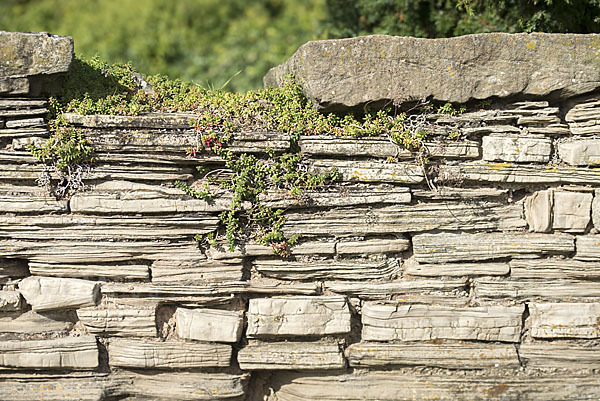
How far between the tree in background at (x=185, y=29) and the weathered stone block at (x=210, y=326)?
516 centimetres

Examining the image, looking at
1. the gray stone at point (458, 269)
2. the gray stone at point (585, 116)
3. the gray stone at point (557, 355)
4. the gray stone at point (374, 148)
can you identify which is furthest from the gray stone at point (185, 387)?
the gray stone at point (585, 116)

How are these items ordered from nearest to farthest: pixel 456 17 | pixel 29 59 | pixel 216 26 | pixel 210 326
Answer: pixel 29 59
pixel 210 326
pixel 456 17
pixel 216 26

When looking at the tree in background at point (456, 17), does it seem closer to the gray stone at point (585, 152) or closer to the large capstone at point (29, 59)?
the gray stone at point (585, 152)

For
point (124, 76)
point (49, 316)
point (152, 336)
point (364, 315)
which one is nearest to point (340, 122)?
point (364, 315)

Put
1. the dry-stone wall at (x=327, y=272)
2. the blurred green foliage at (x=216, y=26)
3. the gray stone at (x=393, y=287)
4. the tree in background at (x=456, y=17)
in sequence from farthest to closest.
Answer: the blurred green foliage at (x=216, y=26) < the tree in background at (x=456, y=17) < the gray stone at (x=393, y=287) < the dry-stone wall at (x=327, y=272)

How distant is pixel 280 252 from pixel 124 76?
1942 millimetres

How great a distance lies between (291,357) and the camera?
3719 millimetres

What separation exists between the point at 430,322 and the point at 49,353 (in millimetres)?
2747

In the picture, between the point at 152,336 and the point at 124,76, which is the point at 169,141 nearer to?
the point at 124,76

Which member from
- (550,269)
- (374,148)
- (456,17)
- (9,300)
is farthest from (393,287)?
(456,17)

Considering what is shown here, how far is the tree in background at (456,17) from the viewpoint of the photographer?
4.82 m

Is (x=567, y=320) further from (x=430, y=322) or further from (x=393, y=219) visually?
(x=393, y=219)

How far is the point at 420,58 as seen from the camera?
12.2ft

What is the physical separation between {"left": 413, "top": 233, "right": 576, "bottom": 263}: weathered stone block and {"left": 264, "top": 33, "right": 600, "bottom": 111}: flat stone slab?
3.49 ft
